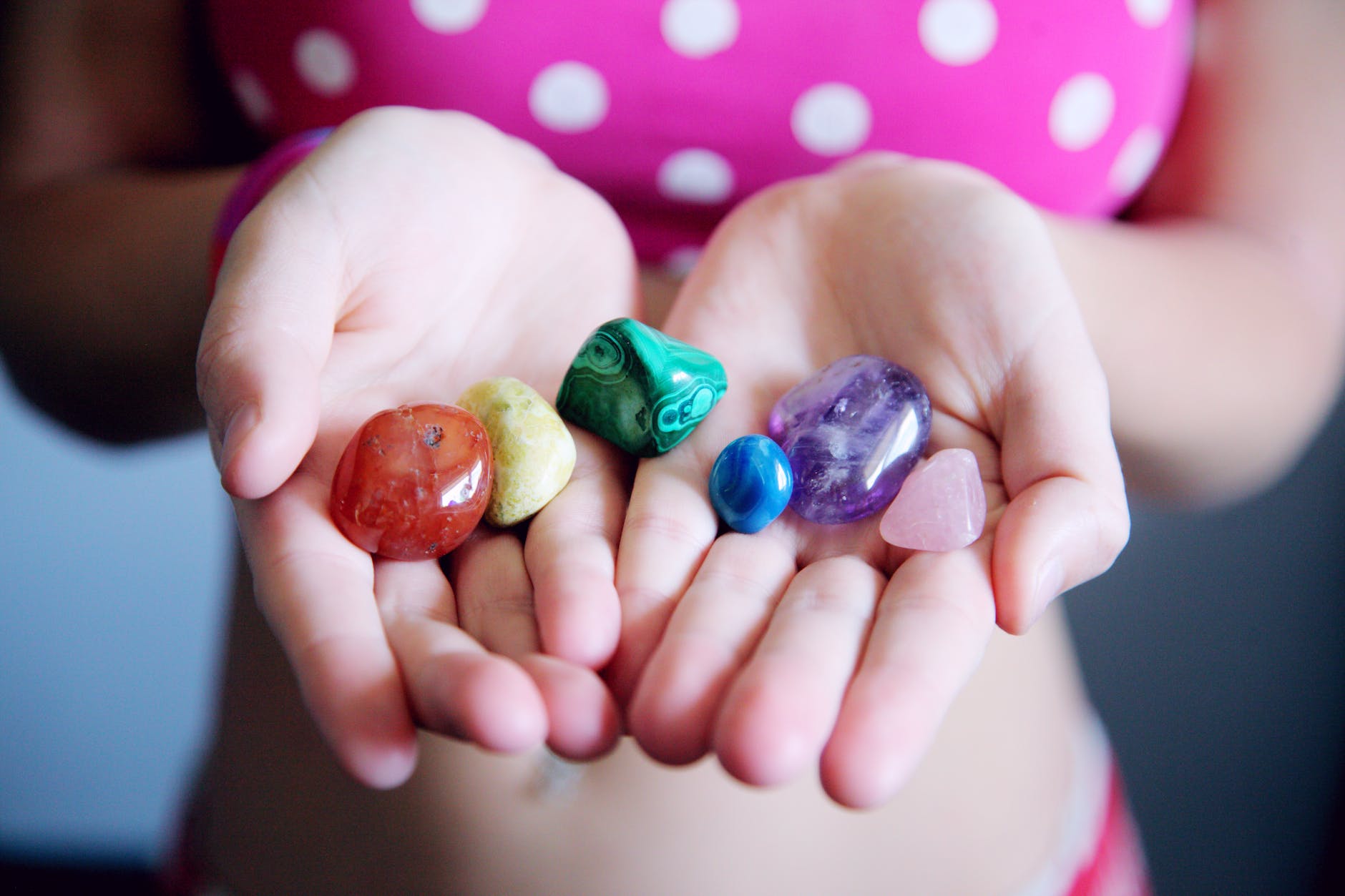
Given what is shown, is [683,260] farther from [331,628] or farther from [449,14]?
[331,628]

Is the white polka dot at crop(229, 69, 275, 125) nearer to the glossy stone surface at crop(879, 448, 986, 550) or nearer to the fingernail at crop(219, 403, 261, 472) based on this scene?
the fingernail at crop(219, 403, 261, 472)

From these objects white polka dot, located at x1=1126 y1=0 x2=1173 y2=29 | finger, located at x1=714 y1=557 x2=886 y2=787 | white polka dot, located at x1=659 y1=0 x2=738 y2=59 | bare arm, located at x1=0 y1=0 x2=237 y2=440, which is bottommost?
bare arm, located at x1=0 y1=0 x2=237 y2=440

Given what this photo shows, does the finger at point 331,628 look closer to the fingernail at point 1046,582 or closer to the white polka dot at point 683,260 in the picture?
the fingernail at point 1046,582

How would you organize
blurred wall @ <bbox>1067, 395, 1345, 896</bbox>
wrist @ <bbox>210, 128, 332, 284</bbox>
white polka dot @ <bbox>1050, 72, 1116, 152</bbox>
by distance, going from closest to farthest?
wrist @ <bbox>210, 128, 332, 284</bbox>, white polka dot @ <bbox>1050, 72, 1116, 152</bbox>, blurred wall @ <bbox>1067, 395, 1345, 896</bbox>

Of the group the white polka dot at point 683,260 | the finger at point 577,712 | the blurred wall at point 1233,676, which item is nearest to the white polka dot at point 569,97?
the white polka dot at point 683,260

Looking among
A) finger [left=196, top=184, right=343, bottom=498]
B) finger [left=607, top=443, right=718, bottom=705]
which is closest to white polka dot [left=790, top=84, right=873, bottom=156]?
finger [left=607, top=443, right=718, bottom=705]
